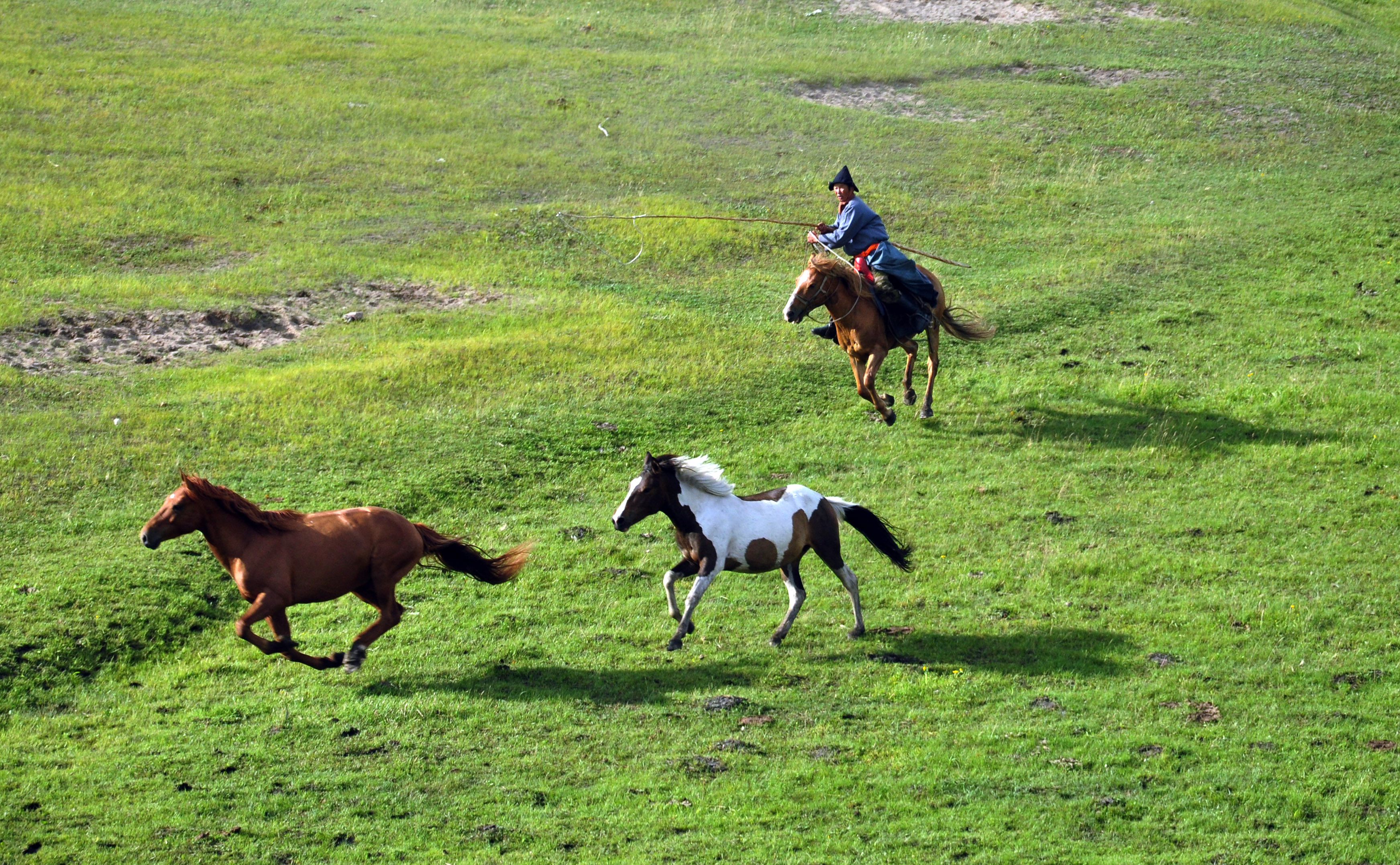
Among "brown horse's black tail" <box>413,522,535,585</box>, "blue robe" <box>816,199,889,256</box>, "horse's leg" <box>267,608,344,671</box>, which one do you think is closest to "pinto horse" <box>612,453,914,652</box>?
"brown horse's black tail" <box>413,522,535,585</box>

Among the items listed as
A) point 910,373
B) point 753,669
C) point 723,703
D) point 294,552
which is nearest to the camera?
point 723,703

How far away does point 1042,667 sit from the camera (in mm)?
11633

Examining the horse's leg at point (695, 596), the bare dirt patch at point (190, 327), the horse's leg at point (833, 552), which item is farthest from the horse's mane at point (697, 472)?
the bare dirt patch at point (190, 327)

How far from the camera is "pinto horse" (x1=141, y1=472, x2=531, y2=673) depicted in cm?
1109

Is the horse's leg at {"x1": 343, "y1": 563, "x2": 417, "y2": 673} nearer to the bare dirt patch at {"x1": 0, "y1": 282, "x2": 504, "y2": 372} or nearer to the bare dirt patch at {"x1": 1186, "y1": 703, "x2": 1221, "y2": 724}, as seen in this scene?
the bare dirt patch at {"x1": 1186, "y1": 703, "x2": 1221, "y2": 724}

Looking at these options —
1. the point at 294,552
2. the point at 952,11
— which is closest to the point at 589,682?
the point at 294,552

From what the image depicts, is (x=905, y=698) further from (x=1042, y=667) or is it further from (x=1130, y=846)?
(x=1130, y=846)

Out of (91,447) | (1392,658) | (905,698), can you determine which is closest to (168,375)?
(91,447)

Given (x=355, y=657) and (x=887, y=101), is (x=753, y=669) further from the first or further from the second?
(x=887, y=101)

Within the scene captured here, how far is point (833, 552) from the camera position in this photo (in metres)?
12.3

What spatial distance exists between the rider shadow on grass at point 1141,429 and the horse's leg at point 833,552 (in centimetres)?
608

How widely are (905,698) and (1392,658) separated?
15.2 ft

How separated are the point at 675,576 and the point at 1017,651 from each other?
11.3ft

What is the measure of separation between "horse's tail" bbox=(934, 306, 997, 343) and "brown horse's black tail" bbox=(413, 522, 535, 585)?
28.6ft
